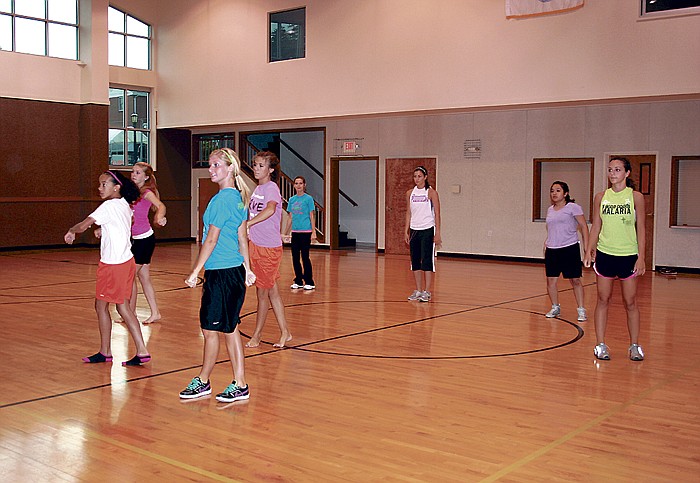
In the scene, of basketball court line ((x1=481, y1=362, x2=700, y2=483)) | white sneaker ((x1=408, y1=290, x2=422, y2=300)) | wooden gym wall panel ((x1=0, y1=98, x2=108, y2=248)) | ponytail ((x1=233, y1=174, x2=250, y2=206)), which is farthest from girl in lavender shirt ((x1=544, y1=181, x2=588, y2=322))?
wooden gym wall panel ((x1=0, y1=98, x2=108, y2=248))

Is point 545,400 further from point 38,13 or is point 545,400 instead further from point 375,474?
point 38,13

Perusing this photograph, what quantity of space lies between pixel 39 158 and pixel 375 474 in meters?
16.7

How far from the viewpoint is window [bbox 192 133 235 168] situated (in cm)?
2150

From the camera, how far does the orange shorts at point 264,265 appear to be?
6785 millimetres

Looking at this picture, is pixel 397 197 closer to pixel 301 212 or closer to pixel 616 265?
pixel 301 212

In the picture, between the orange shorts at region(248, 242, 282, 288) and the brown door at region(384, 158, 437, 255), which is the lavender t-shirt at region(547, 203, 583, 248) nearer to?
the orange shorts at region(248, 242, 282, 288)

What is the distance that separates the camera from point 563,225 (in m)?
8.90

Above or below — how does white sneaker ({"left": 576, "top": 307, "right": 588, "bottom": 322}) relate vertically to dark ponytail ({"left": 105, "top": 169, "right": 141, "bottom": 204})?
below

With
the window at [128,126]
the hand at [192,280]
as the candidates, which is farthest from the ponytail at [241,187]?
the window at [128,126]

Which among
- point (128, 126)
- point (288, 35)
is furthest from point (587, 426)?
point (128, 126)

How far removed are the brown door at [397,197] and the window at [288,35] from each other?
3378 millimetres

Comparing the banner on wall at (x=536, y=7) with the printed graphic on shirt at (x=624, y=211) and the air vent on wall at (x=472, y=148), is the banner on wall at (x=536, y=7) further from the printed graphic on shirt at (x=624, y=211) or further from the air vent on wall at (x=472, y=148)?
the printed graphic on shirt at (x=624, y=211)

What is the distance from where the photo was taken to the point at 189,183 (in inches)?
881

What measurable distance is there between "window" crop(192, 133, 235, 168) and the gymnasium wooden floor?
40.1 feet
